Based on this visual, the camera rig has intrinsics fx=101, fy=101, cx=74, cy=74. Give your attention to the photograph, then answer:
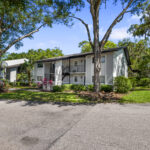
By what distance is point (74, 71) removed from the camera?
2022 centimetres

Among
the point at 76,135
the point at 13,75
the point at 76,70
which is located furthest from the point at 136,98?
the point at 13,75

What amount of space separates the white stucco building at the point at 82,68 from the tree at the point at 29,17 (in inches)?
265

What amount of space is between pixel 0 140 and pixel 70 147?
2.12 meters

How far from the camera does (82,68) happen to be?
61.9 feet

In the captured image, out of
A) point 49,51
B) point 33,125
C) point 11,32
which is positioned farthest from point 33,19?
point 49,51

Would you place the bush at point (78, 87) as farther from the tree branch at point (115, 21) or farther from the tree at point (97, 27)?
the tree branch at point (115, 21)

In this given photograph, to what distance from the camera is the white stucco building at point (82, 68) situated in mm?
15508

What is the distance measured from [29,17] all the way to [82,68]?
11731 millimetres

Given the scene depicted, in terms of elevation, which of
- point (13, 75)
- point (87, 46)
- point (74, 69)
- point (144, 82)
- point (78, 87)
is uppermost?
point (87, 46)

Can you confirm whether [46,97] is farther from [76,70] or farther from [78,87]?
[76,70]

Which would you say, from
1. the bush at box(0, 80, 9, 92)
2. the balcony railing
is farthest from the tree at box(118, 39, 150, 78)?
the bush at box(0, 80, 9, 92)

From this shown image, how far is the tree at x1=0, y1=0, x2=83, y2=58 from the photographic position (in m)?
12.0

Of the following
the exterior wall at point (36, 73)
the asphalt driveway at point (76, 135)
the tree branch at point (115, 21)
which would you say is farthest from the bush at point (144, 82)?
the exterior wall at point (36, 73)

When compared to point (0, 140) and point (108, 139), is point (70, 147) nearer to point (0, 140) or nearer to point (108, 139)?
point (108, 139)
